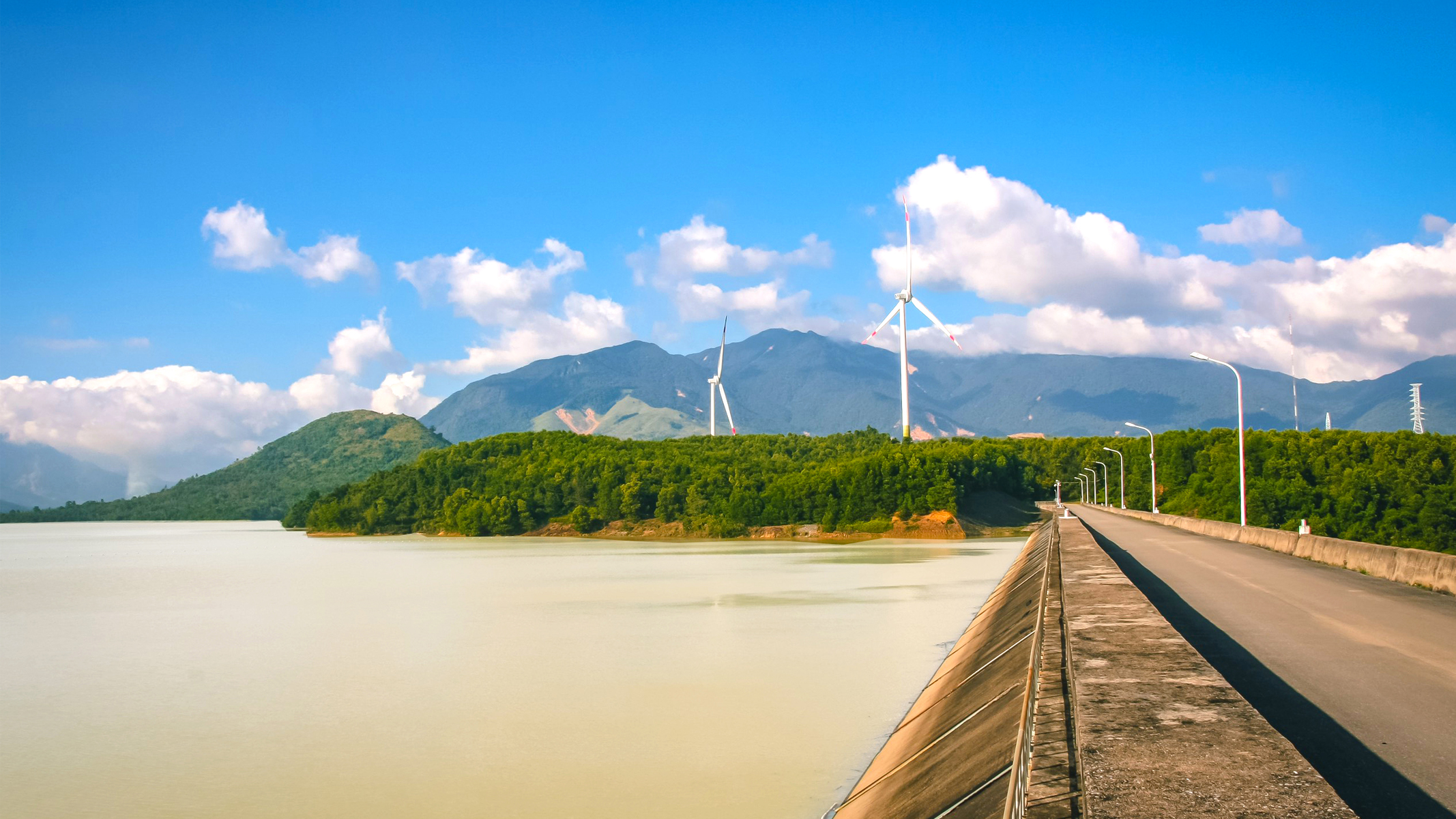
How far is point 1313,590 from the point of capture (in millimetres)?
19781

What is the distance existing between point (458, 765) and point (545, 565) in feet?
178

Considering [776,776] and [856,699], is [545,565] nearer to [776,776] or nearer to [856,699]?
[856,699]

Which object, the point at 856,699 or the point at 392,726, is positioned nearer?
the point at 392,726

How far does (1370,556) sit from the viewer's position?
76.4 ft

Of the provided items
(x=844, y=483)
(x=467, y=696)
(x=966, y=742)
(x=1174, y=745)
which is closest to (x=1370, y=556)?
(x=966, y=742)

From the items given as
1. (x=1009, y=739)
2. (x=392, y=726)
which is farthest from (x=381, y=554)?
(x=1009, y=739)

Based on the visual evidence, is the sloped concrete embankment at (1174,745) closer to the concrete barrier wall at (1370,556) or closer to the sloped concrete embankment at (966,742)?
the sloped concrete embankment at (966,742)

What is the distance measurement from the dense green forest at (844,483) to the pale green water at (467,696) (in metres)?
59.1

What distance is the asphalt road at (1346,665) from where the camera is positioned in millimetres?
7086

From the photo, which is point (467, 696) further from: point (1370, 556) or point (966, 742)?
point (1370, 556)

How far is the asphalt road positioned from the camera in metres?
7.09

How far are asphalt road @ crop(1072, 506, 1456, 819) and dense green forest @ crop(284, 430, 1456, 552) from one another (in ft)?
237

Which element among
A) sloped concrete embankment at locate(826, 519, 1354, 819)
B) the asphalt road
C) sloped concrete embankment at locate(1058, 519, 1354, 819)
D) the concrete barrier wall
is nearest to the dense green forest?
the concrete barrier wall

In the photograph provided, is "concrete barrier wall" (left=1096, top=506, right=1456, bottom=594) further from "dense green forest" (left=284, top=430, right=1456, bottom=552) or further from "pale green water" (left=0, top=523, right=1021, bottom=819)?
"dense green forest" (left=284, top=430, right=1456, bottom=552)
